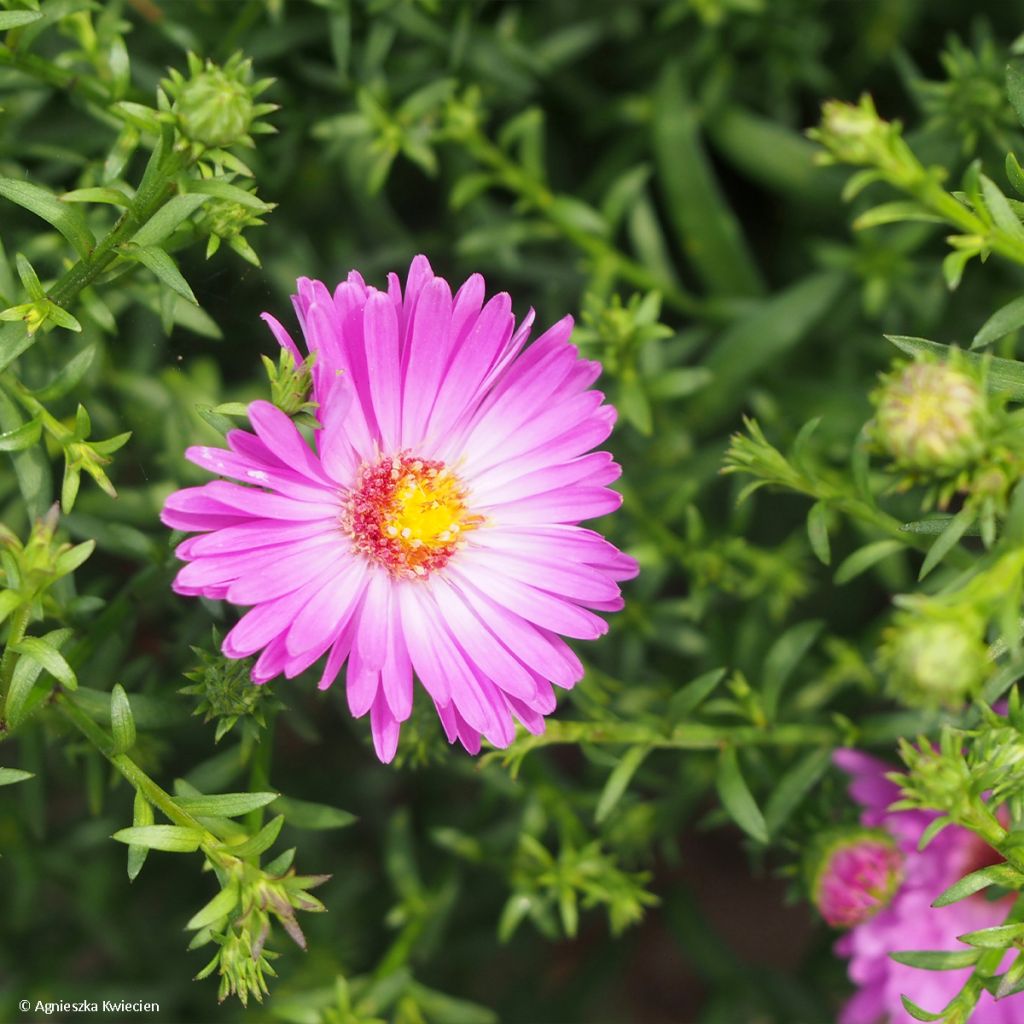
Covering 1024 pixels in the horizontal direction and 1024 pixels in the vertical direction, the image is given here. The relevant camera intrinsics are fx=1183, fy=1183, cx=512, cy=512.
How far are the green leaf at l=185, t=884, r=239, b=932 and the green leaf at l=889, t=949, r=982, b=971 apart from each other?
102cm

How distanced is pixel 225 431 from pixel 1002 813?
1.58 metres

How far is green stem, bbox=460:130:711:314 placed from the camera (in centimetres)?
252

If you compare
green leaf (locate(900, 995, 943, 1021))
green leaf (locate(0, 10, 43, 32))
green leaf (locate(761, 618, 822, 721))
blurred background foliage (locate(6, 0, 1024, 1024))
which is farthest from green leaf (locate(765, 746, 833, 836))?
green leaf (locate(0, 10, 43, 32))

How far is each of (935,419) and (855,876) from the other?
1054 mm

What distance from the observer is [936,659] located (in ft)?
4.17

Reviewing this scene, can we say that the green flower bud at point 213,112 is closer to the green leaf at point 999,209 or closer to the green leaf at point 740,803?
the green leaf at point 999,209

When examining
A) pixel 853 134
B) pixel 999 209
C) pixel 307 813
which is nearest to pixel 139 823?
pixel 307 813

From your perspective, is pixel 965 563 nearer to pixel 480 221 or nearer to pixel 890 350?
pixel 890 350

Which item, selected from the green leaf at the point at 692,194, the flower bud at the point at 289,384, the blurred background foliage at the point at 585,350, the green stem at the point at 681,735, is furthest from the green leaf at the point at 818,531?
the green leaf at the point at 692,194

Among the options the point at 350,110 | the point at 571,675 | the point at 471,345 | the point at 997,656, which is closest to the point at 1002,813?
the point at 997,656

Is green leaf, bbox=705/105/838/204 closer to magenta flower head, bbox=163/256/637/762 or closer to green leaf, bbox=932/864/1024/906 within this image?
magenta flower head, bbox=163/256/637/762

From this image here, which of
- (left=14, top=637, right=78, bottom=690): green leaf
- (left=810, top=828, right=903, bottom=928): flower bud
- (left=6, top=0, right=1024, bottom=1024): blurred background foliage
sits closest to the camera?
(left=14, top=637, right=78, bottom=690): green leaf

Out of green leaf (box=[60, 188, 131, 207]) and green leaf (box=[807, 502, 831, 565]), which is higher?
green leaf (box=[60, 188, 131, 207])

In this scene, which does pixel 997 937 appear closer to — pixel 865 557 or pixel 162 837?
pixel 865 557
